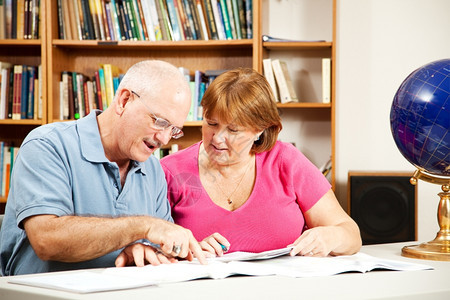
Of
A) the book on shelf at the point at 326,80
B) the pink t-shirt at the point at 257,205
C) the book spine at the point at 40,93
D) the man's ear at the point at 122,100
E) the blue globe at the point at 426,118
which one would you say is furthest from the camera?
the book spine at the point at 40,93

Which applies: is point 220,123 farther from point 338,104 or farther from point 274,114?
point 338,104

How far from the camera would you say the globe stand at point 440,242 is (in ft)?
4.89

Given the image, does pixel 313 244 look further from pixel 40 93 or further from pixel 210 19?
pixel 40 93

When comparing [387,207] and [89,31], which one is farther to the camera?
[89,31]

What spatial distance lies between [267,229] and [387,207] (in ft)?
5.27

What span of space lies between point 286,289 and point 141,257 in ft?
1.25

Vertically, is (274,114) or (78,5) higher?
(78,5)

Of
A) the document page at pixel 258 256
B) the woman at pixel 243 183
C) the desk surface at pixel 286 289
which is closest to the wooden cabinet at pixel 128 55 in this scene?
the woman at pixel 243 183

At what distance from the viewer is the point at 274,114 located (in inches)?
74.8

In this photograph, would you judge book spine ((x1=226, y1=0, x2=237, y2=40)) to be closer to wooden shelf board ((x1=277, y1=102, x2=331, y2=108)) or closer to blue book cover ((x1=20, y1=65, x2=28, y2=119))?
wooden shelf board ((x1=277, y1=102, x2=331, y2=108))

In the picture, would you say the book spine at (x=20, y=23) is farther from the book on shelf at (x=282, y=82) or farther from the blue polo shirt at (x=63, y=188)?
the blue polo shirt at (x=63, y=188)

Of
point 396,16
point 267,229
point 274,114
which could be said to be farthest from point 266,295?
point 396,16

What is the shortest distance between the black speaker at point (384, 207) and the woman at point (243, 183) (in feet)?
4.62

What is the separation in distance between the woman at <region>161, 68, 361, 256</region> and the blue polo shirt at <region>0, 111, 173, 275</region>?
9.2 inches
